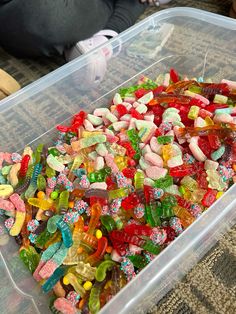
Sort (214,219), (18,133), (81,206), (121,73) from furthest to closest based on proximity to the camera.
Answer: (121,73)
(18,133)
(81,206)
(214,219)

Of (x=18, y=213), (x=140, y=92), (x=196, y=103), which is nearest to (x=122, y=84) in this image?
(x=140, y=92)

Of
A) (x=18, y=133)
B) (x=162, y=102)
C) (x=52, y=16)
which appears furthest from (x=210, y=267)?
(x=52, y=16)

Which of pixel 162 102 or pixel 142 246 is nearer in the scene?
pixel 142 246

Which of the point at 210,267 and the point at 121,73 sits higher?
the point at 121,73

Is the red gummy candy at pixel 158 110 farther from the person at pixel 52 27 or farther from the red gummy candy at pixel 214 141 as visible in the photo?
the person at pixel 52 27

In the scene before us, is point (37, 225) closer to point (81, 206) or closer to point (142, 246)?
point (81, 206)

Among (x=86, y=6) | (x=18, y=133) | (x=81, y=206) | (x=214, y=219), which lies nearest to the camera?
(x=214, y=219)

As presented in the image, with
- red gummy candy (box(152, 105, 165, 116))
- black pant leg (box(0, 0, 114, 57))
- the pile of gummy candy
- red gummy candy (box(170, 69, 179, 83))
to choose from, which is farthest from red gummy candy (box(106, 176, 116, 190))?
black pant leg (box(0, 0, 114, 57))

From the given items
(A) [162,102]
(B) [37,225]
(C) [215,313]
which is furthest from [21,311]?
(A) [162,102]
